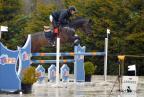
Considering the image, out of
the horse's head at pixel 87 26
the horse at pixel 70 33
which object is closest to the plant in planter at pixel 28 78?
the horse at pixel 70 33

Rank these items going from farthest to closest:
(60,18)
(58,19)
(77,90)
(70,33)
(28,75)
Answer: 1. (70,33)
2. (58,19)
3. (60,18)
4. (77,90)
5. (28,75)

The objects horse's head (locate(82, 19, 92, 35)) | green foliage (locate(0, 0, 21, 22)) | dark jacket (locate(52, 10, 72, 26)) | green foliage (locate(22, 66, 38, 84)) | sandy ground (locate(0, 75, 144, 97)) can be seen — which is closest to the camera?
sandy ground (locate(0, 75, 144, 97))

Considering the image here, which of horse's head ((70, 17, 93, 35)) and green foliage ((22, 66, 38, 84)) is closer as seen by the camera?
green foliage ((22, 66, 38, 84))

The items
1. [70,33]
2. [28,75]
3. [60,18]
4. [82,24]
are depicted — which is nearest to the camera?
[28,75]

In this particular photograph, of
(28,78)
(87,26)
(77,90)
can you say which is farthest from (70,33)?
(28,78)

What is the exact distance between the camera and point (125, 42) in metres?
29.5

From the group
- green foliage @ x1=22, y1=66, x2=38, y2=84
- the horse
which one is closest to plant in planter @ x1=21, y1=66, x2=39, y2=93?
green foliage @ x1=22, y1=66, x2=38, y2=84

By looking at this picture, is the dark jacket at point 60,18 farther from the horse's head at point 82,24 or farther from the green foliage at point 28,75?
the green foliage at point 28,75

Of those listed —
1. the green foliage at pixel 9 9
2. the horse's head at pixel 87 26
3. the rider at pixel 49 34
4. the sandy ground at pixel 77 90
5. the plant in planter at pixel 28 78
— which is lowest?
the sandy ground at pixel 77 90

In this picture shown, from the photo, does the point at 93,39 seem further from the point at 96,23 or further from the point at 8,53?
the point at 8,53

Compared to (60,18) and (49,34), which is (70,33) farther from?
(60,18)

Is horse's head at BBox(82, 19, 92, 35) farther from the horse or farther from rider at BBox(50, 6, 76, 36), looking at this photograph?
rider at BBox(50, 6, 76, 36)

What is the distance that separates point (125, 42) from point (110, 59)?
1512mm

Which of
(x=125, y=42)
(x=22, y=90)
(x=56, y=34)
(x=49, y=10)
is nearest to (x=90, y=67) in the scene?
(x=56, y=34)
